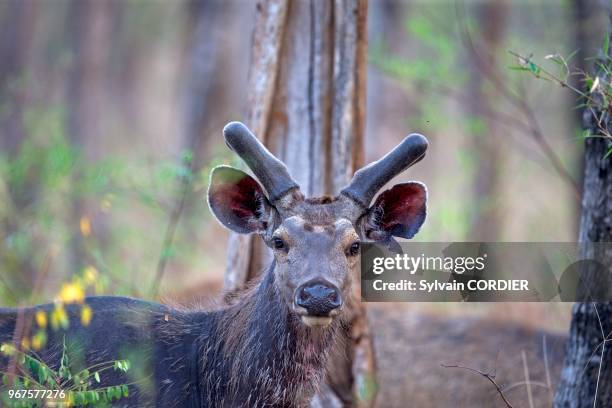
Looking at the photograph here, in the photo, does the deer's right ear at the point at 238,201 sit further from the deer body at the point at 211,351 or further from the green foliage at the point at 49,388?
the green foliage at the point at 49,388

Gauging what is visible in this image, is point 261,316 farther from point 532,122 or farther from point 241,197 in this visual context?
point 532,122

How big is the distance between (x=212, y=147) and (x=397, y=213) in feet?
41.5

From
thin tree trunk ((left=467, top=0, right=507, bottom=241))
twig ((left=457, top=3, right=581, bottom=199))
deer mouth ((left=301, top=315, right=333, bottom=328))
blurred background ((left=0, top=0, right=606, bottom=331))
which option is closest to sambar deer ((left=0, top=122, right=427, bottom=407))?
deer mouth ((left=301, top=315, right=333, bottom=328))

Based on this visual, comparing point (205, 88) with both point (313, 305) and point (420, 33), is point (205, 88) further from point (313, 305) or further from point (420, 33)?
point (313, 305)

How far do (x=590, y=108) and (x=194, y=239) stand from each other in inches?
410

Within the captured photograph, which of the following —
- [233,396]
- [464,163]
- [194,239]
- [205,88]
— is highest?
[205,88]

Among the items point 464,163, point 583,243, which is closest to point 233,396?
point 583,243

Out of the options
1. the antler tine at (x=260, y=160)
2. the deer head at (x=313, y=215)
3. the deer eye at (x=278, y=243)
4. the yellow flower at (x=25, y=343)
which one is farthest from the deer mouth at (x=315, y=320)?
the yellow flower at (x=25, y=343)

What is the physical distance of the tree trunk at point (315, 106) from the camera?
27.2 feet

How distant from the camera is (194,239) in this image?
1602 cm

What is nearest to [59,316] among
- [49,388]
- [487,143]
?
[49,388]

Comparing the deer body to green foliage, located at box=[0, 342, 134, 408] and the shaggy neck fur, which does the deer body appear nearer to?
the shaggy neck fur

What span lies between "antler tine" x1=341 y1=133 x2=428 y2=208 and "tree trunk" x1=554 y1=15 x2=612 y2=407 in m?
1.51

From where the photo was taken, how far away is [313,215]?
20.6 feet
